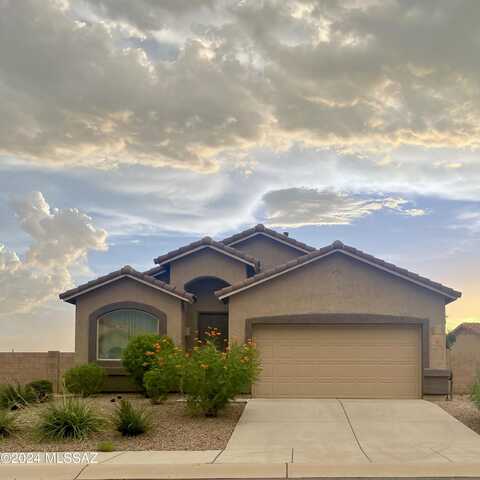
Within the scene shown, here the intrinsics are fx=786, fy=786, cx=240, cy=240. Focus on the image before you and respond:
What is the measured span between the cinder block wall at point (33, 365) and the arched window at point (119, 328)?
11.0ft

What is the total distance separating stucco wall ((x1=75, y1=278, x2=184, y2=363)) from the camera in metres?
25.3

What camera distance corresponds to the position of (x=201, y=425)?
17.6m

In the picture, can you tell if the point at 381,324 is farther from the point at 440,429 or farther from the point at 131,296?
the point at 131,296

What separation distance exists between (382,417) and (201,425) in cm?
452

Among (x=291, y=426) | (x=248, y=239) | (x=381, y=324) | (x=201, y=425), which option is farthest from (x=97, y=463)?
(x=248, y=239)

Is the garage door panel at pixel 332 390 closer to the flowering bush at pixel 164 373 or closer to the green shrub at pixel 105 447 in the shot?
the flowering bush at pixel 164 373

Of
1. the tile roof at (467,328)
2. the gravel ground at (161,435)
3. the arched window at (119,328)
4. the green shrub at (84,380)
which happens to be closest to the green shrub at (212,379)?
the gravel ground at (161,435)

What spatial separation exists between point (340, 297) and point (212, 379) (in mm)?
5872

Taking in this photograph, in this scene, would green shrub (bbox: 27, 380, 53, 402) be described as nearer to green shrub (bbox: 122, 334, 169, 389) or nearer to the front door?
green shrub (bbox: 122, 334, 169, 389)

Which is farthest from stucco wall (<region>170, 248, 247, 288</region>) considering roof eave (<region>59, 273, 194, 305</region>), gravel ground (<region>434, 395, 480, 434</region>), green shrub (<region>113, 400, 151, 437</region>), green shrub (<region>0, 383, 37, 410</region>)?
green shrub (<region>113, 400, 151, 437</region>)

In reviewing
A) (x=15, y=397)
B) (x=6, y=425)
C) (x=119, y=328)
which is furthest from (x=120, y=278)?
(x=6, y=425)

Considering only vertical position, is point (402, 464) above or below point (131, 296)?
below

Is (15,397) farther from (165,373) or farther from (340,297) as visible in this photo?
(340,297)

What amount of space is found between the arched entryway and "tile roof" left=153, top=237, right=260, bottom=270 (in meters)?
1.00
